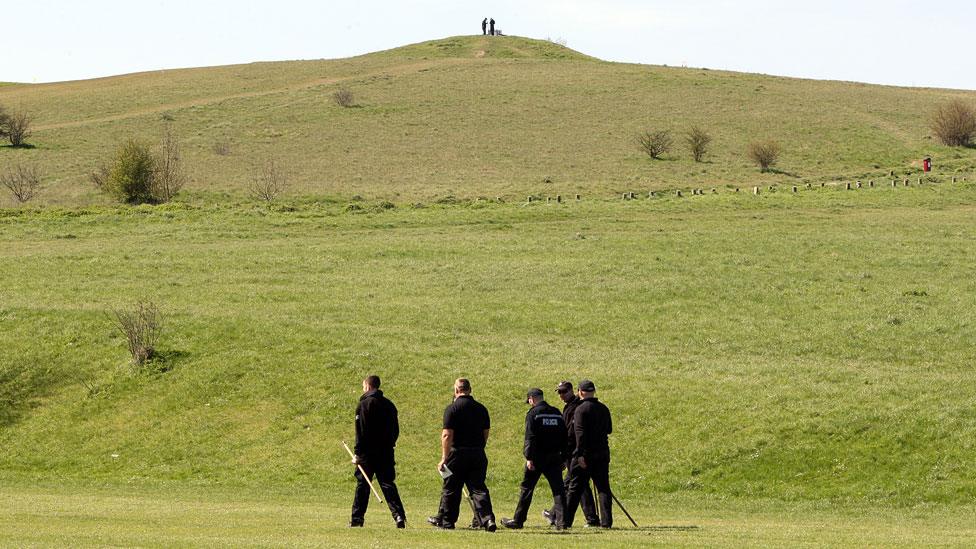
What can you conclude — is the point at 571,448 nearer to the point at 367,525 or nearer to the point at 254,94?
the point at 367,525

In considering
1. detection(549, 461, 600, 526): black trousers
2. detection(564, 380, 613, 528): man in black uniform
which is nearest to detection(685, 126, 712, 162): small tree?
detection(549, 461, 600, 526): black trousers

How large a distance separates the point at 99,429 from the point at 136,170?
4639 centimetres

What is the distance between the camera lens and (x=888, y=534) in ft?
63.6

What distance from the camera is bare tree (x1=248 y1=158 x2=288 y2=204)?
3236 inches

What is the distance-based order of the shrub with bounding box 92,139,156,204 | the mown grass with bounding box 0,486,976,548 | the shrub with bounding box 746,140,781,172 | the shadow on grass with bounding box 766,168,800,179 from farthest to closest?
the shrub with bounding box 746,140,781,172
the shadow on grass with bounding box 766,168,800,179
the shrub with bounding box 92,139,156,204
the mown grass with bounding box 0,486,976,548

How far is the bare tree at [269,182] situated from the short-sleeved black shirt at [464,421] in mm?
61611

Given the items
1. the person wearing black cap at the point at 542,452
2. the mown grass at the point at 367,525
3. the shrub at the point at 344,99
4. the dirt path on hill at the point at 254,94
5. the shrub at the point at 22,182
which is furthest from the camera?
the shrub at the point at 344,99

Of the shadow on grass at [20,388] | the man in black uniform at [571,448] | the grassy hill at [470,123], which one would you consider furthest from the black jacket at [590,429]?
the grassy hill at [470,123]

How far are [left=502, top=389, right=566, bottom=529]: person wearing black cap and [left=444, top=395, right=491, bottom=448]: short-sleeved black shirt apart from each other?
934 millimetres

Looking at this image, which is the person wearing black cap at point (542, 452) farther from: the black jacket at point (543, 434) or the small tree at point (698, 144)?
the small tree at point (698, 144)

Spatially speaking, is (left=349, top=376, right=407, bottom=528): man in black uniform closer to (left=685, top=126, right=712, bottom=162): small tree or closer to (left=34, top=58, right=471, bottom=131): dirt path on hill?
(left=685, top=126, right=712, bottom=162): small tree

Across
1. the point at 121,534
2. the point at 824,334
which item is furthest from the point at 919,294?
the point at 121,534

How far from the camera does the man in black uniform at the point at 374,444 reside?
18.8 m

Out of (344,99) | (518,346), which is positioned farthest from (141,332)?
(344,99)
